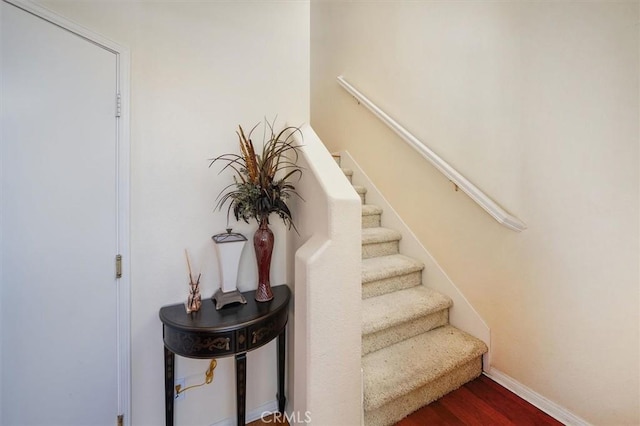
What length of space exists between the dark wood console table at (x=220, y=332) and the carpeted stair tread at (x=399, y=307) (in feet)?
1.98

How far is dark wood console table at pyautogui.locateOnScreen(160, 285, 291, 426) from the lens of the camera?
1.06 m

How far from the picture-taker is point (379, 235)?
2.22 metres

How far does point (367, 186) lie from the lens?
2697 mm

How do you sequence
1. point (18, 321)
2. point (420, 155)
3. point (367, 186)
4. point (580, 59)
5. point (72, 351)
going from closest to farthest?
point (18, 321)
point (72, 351)
point (580, 59)
point (420, 155)
point (367, 186)

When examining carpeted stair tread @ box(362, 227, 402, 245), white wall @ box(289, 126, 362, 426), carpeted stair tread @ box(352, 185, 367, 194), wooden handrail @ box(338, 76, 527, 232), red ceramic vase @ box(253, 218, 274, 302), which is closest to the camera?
white wall @ box(289, 126, 362, 426)

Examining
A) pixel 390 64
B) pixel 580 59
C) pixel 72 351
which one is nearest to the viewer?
pixel 72 351

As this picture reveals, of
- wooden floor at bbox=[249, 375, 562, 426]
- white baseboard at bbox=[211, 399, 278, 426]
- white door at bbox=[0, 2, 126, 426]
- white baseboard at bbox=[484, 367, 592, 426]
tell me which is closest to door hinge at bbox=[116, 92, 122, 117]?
white door at bbox=[0, 2, 126, 426]

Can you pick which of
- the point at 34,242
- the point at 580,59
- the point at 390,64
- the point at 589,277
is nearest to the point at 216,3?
the point at 34,242

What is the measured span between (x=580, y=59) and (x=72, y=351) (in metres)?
2.62

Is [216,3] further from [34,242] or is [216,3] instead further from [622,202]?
[622,202]

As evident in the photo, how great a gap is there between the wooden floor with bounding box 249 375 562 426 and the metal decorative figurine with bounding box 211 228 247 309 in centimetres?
81

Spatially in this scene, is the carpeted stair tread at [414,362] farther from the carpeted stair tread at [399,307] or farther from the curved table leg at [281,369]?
the curved table leg at [281,369]

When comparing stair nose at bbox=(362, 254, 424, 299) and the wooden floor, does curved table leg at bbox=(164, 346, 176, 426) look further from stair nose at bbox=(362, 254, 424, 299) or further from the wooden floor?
stair nose at bbox=(362, 254, 424, 299)

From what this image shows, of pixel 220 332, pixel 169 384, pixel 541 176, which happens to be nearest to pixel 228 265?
pixel 220 332
